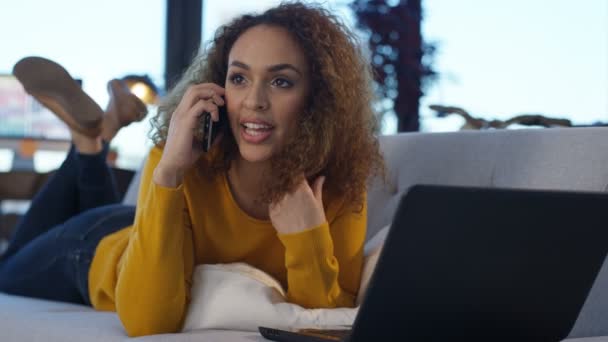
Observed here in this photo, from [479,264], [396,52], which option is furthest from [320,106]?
[396,52]

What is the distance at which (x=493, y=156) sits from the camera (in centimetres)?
194

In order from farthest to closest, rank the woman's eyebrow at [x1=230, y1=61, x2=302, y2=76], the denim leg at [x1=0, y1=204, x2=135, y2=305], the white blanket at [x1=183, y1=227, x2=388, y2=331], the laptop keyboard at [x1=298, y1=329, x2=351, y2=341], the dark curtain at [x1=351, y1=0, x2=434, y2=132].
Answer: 1. the dark curtain at [x1=351, y1=0, x2=434, y2=132]
2. the denim leg at [x1=0, y1=204, x2=135, y2=305]
3. the woman's eyebrow at [x1=230, y1=61, x2=302, y2=76]
4. the white blanket at [x1=183, y1=227, x2=388, y2=331]
5. the laptop keyboard at [x1=298, y1=329, x2=351, y2=341]

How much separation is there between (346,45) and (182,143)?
446 mm

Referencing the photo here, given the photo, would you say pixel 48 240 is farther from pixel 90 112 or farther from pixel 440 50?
pixel 440 50

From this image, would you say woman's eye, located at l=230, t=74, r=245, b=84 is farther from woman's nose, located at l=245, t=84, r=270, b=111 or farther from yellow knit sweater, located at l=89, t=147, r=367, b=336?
yellow knit sweater, located at l=89, t=147, r=367, b=336

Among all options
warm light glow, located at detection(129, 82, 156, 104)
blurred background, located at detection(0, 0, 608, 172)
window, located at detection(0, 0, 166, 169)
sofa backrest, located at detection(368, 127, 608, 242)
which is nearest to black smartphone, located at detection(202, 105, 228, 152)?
sofa backrest, located at detection(368, 127, 608, 242)

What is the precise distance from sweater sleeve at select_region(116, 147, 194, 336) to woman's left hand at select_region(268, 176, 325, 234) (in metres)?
0.20

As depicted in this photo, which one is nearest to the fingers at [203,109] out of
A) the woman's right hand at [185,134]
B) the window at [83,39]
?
the woman's right hand at [185,134]

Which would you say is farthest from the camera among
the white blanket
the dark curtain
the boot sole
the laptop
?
the dark curtain

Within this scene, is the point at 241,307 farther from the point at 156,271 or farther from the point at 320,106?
the point at 320,106

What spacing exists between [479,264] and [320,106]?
0.71 metres

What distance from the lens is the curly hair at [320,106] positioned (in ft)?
5.70

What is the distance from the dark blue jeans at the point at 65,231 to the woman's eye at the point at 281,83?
768mm

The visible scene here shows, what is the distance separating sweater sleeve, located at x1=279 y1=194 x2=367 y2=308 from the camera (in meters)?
1.71
